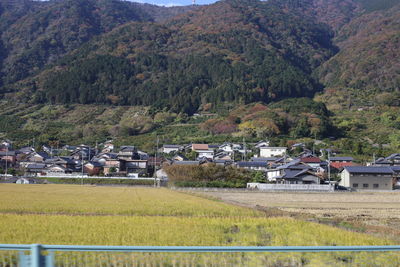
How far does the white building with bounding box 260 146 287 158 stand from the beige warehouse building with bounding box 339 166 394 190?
18586 millimetres

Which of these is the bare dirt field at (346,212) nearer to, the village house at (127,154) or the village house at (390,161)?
the village house at (390,161)

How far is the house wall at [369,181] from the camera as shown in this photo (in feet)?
142

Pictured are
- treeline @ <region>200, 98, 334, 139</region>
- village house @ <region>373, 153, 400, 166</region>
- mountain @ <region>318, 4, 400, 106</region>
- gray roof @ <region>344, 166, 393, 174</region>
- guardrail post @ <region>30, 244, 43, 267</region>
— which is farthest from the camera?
mountain @ <region>318, 4, 400, 106</region>

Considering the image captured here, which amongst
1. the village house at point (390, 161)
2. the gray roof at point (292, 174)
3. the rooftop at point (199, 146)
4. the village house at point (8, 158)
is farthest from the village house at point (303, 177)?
the village house at point (8, 158)

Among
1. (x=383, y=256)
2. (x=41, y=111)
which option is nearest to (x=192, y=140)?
(x=41, y=111)

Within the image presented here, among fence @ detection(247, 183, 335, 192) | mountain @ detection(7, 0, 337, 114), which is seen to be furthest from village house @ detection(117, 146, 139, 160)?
mountain @ detection(7, 0, 337, 114)

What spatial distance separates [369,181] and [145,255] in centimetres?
4325

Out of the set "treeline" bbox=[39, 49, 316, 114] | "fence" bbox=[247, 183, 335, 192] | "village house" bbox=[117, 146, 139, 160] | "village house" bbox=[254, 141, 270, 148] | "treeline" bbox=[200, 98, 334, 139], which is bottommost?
"fence" bbox=[247, 183, 335, 192]

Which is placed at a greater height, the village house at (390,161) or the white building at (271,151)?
the white building at (271,151)

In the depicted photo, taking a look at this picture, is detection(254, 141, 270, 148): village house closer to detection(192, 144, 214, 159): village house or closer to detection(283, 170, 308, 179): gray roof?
detection(192, 144, 214, 159): village house

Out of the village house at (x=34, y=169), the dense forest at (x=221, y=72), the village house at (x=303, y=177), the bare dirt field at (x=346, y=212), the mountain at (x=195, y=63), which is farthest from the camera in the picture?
the mountain at (x=195, y=63)

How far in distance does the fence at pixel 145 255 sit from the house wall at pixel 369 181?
41.2 metres

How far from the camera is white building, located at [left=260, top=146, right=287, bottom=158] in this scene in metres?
62.1

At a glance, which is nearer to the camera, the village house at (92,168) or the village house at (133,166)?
the village house at (92,168)
